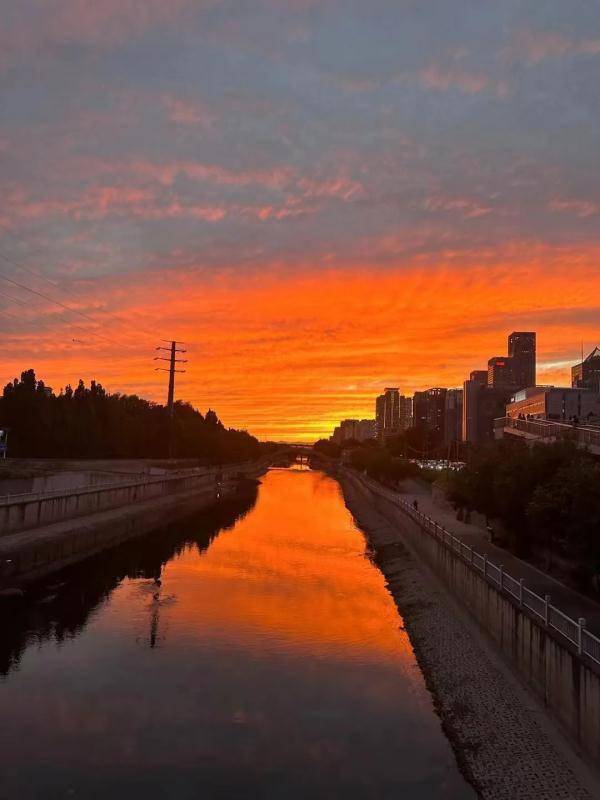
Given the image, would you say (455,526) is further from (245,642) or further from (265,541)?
(245,642)

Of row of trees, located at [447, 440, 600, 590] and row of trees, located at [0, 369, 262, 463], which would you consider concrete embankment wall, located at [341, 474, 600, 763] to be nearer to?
row of trees, located at [447, 440, 600, 590]

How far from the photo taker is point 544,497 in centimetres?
2344

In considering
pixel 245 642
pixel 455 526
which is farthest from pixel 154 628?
pixel 455 526

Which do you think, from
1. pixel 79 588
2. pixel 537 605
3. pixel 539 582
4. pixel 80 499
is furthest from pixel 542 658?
pixel 80 499

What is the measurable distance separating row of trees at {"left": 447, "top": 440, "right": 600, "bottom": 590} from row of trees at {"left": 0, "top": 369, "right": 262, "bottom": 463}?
77.9 m

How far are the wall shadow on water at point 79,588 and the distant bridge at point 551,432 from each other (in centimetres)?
2559

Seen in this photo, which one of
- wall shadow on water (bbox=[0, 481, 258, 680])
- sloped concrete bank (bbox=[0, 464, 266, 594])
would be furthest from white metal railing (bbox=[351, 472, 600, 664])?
sloped concrete bank (bbox=[0, 464, 266, 594])

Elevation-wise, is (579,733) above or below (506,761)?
above

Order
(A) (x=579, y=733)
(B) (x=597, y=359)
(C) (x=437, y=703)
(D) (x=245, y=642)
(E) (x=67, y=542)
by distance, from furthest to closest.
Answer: (B) (x=597, y=359) → (E) (x=67, y=542) → (D) (x=245, y=642) → (C) (x=437, y=703) → (A) (x=579, y=733)

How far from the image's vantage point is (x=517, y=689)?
1928 cm

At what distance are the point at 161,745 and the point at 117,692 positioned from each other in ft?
15.0

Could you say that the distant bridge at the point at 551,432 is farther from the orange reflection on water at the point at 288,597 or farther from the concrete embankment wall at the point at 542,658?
the orange reflection on water at the point at 288,597

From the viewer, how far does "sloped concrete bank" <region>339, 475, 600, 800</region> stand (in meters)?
14.8

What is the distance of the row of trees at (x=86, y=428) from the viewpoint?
9963cm
